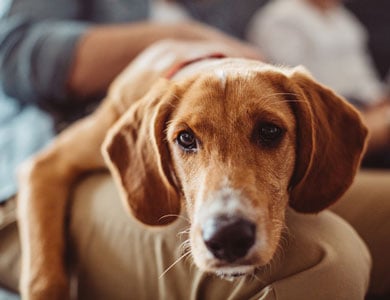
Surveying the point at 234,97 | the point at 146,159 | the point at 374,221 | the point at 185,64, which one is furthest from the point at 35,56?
the point at 374,221

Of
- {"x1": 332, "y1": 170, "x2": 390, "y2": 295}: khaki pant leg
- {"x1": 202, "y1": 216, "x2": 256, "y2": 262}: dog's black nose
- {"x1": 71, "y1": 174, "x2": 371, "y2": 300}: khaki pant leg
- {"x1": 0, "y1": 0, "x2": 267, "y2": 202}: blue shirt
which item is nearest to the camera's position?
{"x1": 202, "y1": 216, "x2": 256, "y2": 262}: dog's black nose

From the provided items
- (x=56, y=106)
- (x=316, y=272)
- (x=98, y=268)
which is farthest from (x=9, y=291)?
(x=316, y=272)

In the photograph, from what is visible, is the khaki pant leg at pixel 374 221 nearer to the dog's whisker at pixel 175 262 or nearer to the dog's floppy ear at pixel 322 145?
the dog's floppy ear at pixel 322 145

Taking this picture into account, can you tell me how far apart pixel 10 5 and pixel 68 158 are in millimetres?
747

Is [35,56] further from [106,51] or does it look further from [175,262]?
[175,262]

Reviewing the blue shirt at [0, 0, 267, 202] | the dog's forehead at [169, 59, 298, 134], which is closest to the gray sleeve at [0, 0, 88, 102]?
the blue shirt at [0, 0, 267, 202]

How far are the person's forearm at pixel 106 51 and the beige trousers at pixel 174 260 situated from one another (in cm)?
46

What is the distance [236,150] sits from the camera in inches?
39.9

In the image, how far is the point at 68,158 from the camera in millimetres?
1343

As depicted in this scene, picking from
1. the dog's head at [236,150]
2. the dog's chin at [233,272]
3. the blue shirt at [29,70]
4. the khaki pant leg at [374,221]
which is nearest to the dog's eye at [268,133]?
the dog's head at [236,150]

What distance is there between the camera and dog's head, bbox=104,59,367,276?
949 millimetres

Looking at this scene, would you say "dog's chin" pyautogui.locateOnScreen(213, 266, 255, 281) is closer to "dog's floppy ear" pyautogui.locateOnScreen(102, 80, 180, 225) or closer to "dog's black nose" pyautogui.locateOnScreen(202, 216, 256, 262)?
"dog's black nose" pyautogui.locateOnScreen(202, 216, 256, 262)

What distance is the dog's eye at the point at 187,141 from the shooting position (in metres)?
1.07

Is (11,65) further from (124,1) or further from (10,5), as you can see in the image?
(124,1)
